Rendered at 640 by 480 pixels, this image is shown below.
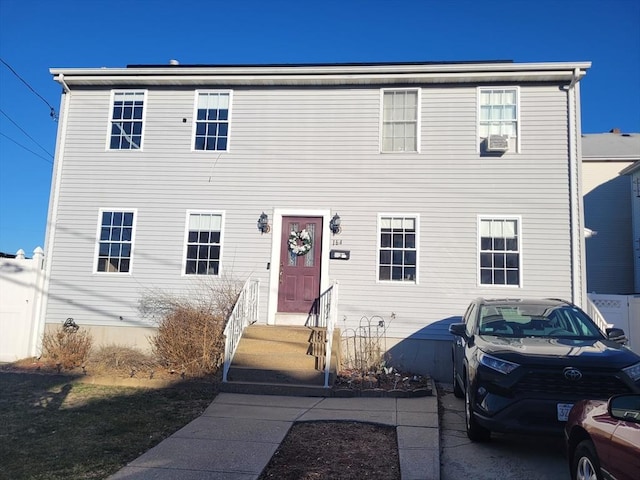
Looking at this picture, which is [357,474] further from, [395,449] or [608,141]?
[608,141]

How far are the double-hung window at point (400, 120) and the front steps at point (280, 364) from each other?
4458 millimetres

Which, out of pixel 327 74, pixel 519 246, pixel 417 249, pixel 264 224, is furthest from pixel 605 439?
pixel 327 74

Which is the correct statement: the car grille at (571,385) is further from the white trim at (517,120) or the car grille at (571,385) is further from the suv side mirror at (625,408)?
the white trim at (517,120)

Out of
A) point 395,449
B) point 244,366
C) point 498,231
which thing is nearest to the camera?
point 395,449

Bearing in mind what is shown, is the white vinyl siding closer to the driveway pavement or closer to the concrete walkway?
the concrete walkway

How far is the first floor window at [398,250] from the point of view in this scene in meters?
10.3

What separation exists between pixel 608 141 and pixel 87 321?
67.4 feet

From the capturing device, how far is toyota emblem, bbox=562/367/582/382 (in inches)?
182

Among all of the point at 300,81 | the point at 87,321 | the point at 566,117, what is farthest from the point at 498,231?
the point at 87,321

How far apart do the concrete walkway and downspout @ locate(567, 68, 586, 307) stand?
4.41 m

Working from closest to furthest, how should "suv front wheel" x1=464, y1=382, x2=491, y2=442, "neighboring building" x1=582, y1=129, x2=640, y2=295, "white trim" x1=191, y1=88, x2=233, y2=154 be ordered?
"suv front wheel" x1=464, y1=382, x2=491, y2=442 → "white trim" x1=191, y1=88, x2=233, y2=154 → "neighboring building" x1=582, y1=129, x2=640, y2=295

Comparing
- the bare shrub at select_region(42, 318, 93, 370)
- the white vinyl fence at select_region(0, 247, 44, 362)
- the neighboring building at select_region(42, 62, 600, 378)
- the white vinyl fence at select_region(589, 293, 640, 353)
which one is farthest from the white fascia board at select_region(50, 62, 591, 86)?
the bare shrub at select_region(42, 318, 93, 370)

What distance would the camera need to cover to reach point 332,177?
1070cm

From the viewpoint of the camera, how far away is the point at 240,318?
9.23 m
